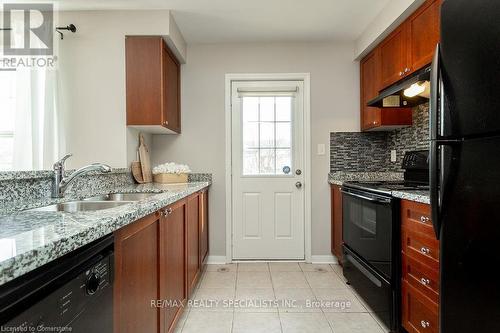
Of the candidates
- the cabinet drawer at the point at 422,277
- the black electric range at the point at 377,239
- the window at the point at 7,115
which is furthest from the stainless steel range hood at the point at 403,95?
the window at the point at 7,115

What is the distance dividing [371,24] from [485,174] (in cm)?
226

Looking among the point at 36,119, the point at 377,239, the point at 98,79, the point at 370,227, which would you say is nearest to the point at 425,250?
the point at 377,239

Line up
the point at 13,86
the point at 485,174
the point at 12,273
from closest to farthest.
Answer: the point at 12,273 < the point at 485,174 < the point at 13,86

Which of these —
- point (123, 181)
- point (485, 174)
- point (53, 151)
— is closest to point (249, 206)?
point (123, 181)

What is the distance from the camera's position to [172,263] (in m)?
1.60

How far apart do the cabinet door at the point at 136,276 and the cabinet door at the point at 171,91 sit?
1.46 meters

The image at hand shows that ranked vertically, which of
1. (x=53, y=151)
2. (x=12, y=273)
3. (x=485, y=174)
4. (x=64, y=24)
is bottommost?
(x=12, y=273)

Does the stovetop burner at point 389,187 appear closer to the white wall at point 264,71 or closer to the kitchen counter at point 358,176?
the kitchen counter at point 358,176

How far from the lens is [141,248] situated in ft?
3.72

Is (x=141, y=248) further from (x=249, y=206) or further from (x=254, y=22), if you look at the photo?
(x=254, y=22)

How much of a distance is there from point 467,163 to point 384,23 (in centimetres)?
193

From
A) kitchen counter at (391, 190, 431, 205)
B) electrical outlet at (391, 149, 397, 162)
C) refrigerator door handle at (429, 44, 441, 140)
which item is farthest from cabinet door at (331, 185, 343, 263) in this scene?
refrigerator door handle at (429, 44, 441, 140)

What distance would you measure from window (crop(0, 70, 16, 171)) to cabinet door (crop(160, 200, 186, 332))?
1.57m

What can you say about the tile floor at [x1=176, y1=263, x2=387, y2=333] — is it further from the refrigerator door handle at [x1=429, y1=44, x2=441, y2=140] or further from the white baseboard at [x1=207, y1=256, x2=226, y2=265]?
the refrigerator door handle at [x1=429, y1=44, x2=441, y2=140]
